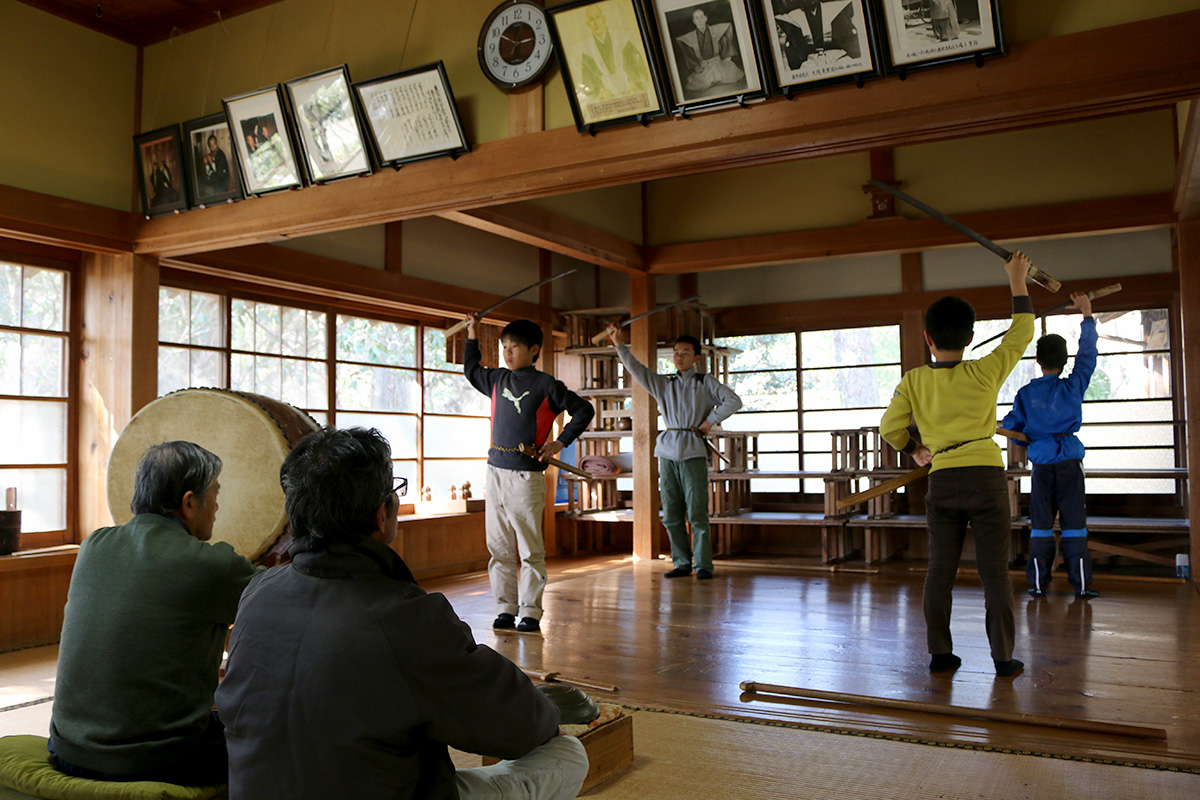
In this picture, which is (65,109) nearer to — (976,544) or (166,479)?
(166,479)

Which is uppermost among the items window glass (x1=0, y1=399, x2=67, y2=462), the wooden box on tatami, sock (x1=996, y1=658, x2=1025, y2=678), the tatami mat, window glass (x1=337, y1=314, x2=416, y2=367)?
window glass (x1=337, y1=314, x2=416, y2=367)

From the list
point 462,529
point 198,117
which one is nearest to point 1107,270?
point 462,529

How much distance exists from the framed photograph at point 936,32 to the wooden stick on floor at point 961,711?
2096 millimetres

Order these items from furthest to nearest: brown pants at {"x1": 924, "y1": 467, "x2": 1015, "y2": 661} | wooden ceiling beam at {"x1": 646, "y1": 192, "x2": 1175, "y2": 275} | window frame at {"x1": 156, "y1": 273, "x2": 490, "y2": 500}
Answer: wooden ceiling beam at {"x1": 646, "y1": 192, "x2": 1175, "y2": 275} < window frame at {"x1": 156, "y1": 273, "x2": 490, "y2": 500} < brown pants at {"x1": 924, "y1": 467, "x2": 1015, "y2": 661}

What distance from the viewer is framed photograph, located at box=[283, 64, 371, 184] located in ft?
13.5

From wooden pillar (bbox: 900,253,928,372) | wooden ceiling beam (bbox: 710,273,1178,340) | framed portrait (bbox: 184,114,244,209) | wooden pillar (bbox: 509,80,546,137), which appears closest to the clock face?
wooden pillar (bbox: 509,80,546,137)

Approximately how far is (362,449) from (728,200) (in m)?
5.75

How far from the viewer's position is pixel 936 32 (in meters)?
2.99

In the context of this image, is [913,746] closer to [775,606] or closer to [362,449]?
[362,449]

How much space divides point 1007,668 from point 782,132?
2.11 m

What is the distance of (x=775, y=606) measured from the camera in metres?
4.89

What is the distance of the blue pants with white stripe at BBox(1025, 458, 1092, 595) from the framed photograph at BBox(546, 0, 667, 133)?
10.2 ft

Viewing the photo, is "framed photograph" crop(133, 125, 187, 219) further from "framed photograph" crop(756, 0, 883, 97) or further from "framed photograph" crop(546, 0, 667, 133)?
"framed photograph" crop(756, 0, 883, 97)

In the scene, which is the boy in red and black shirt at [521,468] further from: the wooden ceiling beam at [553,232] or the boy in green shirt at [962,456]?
the boy in green shirt at [962,456]
